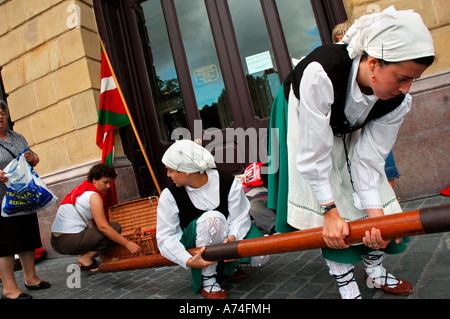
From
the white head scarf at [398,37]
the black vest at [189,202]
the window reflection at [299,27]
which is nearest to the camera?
the white head scarf at [398,37]

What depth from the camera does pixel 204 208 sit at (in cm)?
238

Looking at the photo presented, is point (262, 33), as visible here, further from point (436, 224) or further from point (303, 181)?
point (436, 224)

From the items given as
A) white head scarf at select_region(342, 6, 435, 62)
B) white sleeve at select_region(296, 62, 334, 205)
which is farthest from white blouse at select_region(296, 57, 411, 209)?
white head scarf at select_region(342, 6, 435, 62)

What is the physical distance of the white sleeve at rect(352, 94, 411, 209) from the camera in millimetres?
1640

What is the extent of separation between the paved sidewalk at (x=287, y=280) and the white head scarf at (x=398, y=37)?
1.20 metres

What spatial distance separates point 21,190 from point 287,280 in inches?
91.7

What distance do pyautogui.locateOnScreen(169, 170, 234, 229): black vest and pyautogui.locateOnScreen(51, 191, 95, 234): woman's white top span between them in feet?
4.79

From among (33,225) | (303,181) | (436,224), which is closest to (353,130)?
(303,181)

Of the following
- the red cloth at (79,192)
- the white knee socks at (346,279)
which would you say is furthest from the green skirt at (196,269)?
the red cloth at (79,192)

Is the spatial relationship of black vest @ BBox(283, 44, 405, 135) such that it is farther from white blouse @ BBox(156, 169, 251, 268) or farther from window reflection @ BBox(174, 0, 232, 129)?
window reflection @ BBox(174, 0, 232, 129)

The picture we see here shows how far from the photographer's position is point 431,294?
168 cm

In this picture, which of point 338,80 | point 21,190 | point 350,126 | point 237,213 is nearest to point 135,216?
point 21,190

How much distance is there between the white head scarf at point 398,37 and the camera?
3.98 feet

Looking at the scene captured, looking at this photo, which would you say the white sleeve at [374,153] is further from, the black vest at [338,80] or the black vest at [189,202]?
the black vest at [189,202]
